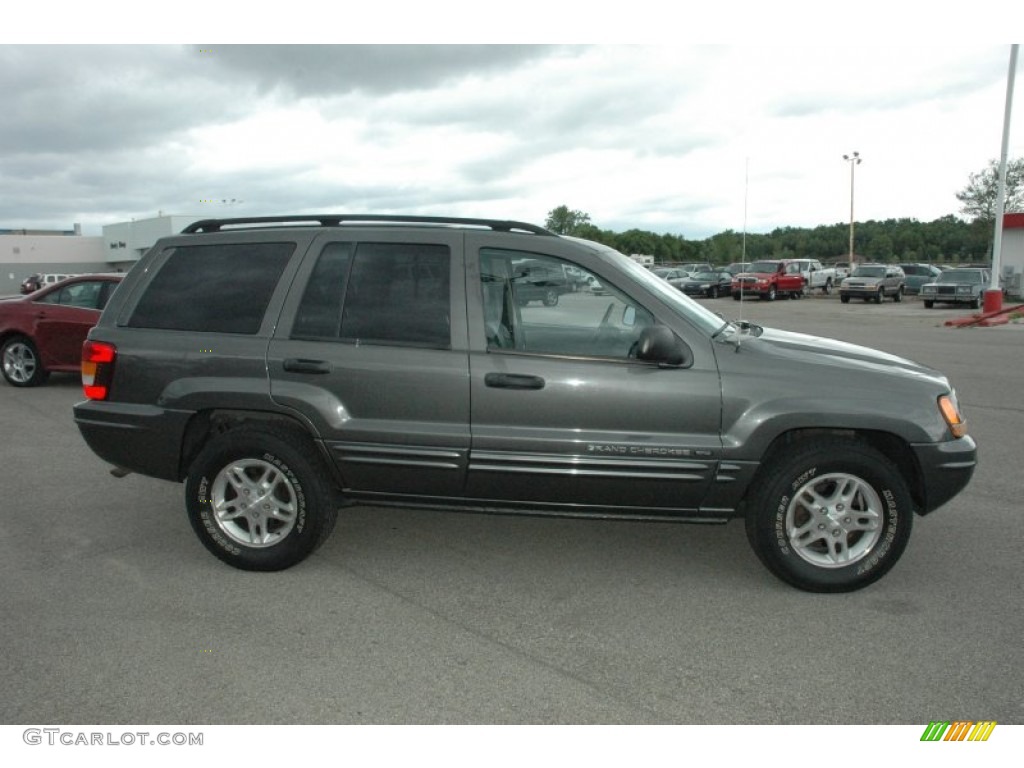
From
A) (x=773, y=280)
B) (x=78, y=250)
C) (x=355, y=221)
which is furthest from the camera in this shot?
(x=78, y=250)

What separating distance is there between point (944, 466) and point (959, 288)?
98.2ft

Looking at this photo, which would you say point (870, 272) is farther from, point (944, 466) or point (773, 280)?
point (944, 466)

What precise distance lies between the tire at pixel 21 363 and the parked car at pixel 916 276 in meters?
35.5

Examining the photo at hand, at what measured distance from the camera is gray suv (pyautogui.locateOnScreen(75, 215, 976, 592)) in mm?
3930

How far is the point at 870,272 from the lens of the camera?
35.0m

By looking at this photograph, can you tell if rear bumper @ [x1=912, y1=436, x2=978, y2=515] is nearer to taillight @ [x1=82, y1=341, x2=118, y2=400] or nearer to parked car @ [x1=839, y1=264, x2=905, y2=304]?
taillight @ [x1=82, y1=341, x2=118, y2=400]

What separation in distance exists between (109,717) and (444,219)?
2.81 metres

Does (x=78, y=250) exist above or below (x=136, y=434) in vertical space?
above

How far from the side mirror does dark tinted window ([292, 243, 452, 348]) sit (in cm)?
97

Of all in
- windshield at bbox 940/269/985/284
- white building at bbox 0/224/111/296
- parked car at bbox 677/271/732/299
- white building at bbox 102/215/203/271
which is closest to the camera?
windshield at bbox 940/269/985/284

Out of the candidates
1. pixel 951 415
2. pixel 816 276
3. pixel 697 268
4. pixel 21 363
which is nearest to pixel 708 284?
pixel 816 276

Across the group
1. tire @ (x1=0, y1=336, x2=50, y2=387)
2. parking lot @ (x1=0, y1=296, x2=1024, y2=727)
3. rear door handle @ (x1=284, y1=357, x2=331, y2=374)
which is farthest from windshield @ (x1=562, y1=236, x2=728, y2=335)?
tire @ (x1=0, y1=336, x2=50, y2=387)

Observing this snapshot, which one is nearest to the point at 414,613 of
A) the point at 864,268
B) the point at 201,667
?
the point at 201,667

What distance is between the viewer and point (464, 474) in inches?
162
